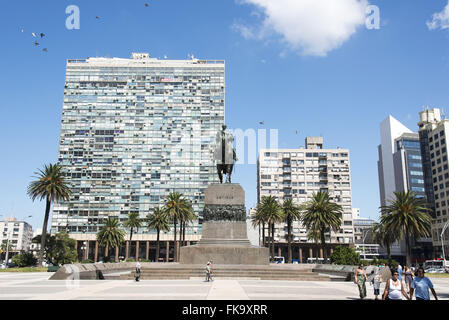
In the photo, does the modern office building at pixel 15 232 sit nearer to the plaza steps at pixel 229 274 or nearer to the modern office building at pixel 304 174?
the modern office building at pixel 304 174

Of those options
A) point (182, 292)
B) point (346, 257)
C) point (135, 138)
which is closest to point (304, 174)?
point (135, 138)

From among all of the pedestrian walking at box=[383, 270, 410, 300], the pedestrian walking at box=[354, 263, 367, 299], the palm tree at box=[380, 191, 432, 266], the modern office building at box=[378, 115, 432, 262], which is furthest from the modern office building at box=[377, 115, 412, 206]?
the pedestrian walking at box=[383, 270, 410, 300]

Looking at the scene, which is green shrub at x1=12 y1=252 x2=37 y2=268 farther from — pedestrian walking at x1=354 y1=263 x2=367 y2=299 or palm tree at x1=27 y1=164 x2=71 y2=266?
pedestrian walking at x1=354 y1=263 x2=367 y2=299

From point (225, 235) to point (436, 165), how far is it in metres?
103

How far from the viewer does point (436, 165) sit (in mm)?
110312

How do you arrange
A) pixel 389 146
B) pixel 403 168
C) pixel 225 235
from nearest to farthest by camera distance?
1. pixel 225 235
2. pixel 403 168
3. pixel 389 146

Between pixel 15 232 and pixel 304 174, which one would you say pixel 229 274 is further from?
pixel 15 232

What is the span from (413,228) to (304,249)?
5882 cm

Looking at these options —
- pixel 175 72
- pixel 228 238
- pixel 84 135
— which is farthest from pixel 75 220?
pixel 228 238

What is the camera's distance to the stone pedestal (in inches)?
1075

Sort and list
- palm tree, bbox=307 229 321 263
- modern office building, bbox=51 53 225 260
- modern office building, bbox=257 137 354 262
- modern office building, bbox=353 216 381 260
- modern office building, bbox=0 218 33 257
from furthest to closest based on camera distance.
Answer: modern office building, bbox=0 218 33 257, modern office building, bbox=353 216 381 260, modern office building, bbox=257 137 354 262, modern office building, bbox=51 53 225 260, palm tree, bbox=307 229 321 263

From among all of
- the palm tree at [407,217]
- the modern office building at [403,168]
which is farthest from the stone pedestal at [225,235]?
the modern office building at [403,168]

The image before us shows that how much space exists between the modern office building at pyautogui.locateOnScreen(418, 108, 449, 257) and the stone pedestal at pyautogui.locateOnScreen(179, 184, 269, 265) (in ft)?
290
